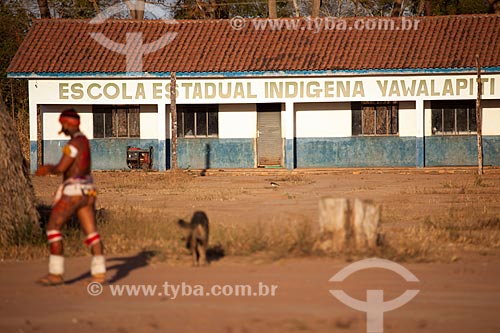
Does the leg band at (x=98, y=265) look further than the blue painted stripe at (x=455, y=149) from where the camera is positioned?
No

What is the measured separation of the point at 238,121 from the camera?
1113 inches

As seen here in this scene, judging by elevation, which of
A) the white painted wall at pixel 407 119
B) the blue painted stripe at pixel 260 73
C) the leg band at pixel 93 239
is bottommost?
the leg band at pixel 93 239

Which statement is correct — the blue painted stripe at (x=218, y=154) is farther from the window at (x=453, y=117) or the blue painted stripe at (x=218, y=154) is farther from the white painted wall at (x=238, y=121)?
the window at (x=453, y=117)

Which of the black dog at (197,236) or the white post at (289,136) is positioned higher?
the white post at (289,136)

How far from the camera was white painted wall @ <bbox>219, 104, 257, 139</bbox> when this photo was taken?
1112 inches

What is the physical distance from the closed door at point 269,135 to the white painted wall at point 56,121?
5.47m

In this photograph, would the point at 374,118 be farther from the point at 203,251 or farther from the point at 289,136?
the point at 203,251

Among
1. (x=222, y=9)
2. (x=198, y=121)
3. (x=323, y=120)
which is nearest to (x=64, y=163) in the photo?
(x=198, y=121)

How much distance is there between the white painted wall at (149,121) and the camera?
28297 mm

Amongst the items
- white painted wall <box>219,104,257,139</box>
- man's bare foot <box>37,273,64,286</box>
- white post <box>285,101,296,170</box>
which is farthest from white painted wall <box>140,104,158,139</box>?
man's bare foot <box>37,273,64,286</box>

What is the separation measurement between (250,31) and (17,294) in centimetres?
2085

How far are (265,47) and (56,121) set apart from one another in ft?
23.3

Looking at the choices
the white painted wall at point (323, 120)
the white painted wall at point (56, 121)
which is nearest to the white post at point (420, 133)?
the white painted wall at point (323, 120)

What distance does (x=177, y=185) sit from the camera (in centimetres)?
2233
